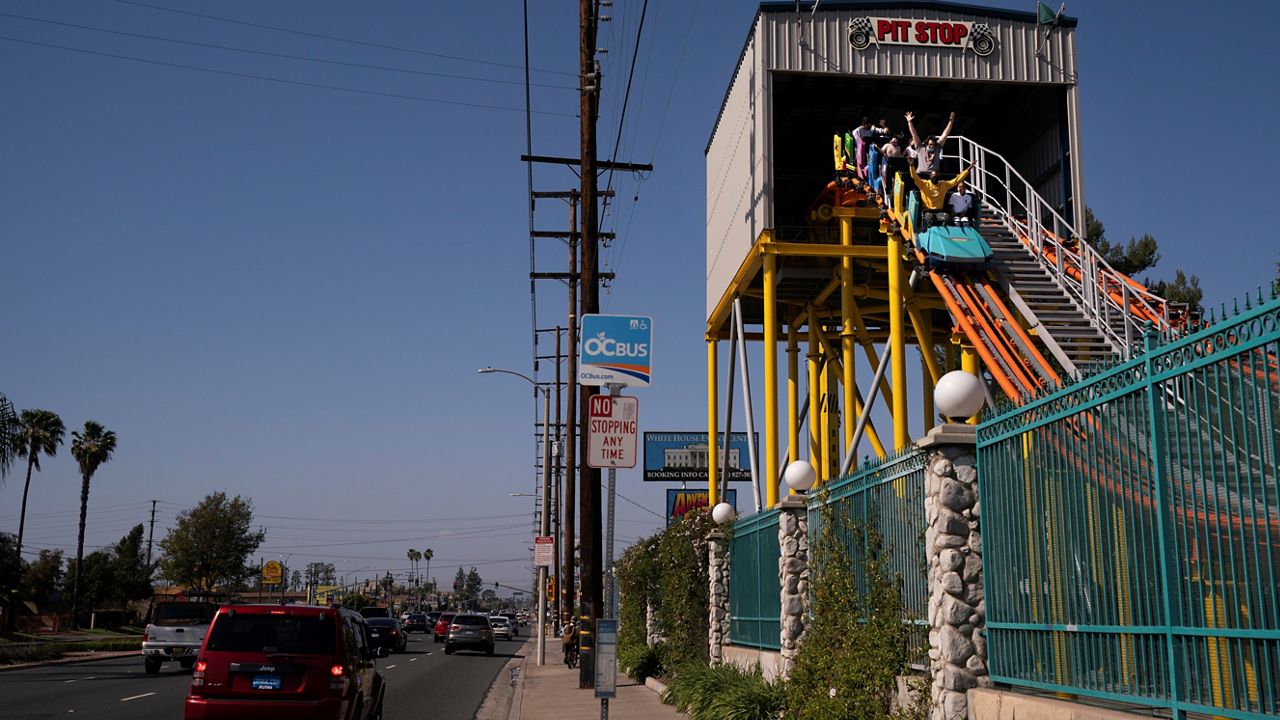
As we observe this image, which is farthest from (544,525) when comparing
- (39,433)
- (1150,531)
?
(1150,531)

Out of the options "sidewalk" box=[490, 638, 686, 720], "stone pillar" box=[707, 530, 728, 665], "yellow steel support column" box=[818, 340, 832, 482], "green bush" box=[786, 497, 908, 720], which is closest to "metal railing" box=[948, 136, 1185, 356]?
"green bush" box=[786, 497, 908, 720]

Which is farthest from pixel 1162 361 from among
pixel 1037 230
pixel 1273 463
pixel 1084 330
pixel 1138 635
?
Result: pixel 1037 230

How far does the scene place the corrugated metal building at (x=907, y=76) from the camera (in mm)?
24500

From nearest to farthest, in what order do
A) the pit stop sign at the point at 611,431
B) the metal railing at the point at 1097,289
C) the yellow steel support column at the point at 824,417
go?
the pit stop sign at the point at 611,431
the metal railing at the point at 1097,289
the yellow steel support column at the point at 824,417

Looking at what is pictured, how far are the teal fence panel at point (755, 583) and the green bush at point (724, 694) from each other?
2.46 feet

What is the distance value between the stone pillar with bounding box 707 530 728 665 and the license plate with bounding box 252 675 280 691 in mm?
9597

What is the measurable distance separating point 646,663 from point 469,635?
68.3 feet

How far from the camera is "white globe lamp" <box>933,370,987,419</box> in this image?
908 cm

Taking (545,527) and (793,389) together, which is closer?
(793,389)

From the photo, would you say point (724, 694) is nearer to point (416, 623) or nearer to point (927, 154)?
point (927, 154)

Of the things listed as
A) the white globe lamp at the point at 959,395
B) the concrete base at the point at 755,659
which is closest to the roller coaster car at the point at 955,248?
the concrete base at the point at 755,659

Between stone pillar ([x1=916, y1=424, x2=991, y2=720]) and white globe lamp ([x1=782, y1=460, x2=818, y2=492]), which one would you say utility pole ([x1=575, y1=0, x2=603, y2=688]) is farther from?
stone pillar ([x1=916, y1=424, x2=991, y2=720])

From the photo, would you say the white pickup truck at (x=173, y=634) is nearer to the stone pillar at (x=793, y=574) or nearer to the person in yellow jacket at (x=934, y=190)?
the stone pillar at (x=793, y=574)

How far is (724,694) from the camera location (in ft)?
44.8
